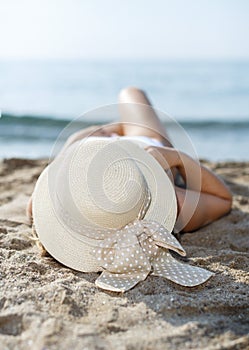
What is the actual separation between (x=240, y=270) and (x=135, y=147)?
0.81m

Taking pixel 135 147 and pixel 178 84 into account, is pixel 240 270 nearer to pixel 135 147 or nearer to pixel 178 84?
pixel 135 147

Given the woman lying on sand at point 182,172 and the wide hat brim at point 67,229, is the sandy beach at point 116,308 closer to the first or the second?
the wide hat brim at point 67,229

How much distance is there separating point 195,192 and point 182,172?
210 millimetres

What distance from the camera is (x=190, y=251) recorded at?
2727 millimetres

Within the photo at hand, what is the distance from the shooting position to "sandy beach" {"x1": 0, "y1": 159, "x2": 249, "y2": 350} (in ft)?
5.60

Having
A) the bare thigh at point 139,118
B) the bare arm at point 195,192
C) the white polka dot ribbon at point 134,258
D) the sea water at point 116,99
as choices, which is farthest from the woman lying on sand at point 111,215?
the sea water at point 116,99

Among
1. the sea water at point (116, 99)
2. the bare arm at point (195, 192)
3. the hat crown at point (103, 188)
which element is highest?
the hat crown at point (103, 188)

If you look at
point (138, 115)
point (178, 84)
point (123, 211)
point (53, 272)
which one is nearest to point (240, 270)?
point (123, 211)

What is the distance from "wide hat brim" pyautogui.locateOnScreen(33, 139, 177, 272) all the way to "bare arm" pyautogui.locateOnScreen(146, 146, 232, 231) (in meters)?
0.38

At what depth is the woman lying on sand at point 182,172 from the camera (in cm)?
293

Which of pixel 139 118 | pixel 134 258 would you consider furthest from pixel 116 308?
pixel 139 118

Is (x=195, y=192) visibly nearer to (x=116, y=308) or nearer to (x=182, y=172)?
(x=182, y=172)

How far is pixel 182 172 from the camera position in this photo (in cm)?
327

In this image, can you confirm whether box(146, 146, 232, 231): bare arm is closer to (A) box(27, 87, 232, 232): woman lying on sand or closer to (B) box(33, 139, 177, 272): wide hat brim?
(A) box(27, 87, 232, 232): woman lying on sand
